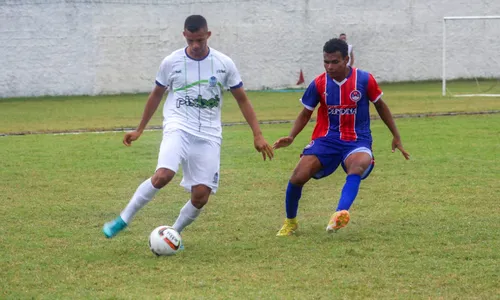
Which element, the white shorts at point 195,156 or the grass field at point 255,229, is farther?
the white shorts at point 195,156

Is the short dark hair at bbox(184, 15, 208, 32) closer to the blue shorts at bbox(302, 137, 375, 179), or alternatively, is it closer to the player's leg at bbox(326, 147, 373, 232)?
the blue shorts at bbox(302, 137, 375, 179)

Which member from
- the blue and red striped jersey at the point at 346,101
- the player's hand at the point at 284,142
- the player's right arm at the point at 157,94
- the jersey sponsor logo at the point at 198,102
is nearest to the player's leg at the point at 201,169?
the jersey sponsor logo at the point at 198,102

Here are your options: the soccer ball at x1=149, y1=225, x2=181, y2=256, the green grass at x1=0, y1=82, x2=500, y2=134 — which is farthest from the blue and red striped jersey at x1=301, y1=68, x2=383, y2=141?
the green grass at x1=0, y1=82, x2=500, y2=134

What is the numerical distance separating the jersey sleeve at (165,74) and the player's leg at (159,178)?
45 centimetres

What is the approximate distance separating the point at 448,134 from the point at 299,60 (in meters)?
15.2

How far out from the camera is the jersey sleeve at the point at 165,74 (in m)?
7.29

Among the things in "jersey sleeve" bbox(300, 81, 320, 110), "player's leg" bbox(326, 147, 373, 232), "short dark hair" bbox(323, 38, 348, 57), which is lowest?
"player's leg" bbox(326, 147, 373, 232)

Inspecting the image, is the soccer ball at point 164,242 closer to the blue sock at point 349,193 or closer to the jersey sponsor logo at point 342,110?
the blue sock at point 349,193

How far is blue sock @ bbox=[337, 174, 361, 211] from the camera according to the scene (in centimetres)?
735

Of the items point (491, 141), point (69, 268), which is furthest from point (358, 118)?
point (491, 141)

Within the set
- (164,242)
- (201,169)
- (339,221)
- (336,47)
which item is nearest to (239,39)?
(336,47)

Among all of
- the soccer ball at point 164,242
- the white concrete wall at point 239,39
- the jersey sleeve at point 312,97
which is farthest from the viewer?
the white concrete wall at point 239,39

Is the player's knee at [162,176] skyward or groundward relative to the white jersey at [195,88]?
groundward

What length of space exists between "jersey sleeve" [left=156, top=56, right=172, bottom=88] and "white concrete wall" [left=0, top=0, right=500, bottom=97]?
21.9 m
